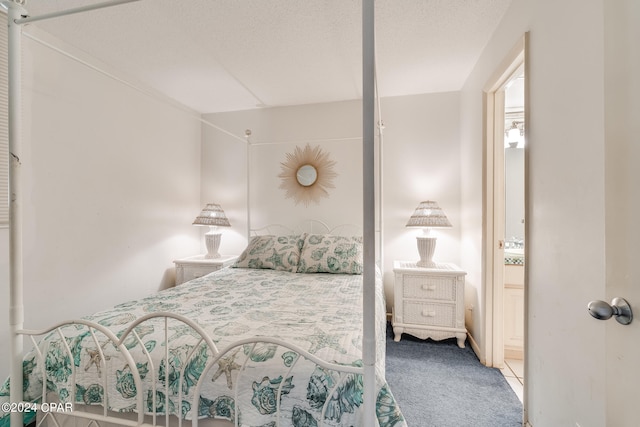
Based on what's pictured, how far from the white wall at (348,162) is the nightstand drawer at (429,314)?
1.62 feet

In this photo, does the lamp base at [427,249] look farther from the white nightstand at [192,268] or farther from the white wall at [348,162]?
the white nightstand at [192,268]

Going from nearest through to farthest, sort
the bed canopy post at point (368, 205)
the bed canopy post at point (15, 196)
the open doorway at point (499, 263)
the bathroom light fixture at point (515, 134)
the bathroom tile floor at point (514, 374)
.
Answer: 1. the bed canopy post at point (368, 205)
2. the bed canopy post at point (15, 196)
3. the bathroom tile floor at point (514, 374)
4. the open doorway at point (499, 263)
5. the bathroom light fixture at point (515, 134)

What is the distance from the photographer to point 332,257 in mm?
2428

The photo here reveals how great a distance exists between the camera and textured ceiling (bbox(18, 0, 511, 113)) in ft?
5.66

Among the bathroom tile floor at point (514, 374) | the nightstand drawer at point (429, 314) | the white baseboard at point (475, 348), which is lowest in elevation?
the bathroom tile floor at point (514, 374)

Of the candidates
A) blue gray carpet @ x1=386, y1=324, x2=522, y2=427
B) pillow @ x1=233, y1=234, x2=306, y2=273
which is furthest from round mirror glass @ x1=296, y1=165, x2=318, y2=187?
blue gray carpet @ x1=386, y1=324, x2=522, y2=427

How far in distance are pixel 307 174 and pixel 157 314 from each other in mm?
2295

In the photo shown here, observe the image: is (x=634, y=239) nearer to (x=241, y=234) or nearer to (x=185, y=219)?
(x=241, y=234)

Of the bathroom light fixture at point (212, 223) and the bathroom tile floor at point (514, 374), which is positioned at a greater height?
the bathroom light fixture at point (212, 223)

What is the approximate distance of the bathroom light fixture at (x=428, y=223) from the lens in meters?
2.51

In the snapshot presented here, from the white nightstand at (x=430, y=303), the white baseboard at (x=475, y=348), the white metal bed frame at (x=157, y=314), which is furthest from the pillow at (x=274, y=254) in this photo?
the white baseboard at (x=475, y=348)

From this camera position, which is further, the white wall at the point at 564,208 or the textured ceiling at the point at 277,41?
A: the textured ceiling at the point at 277,41

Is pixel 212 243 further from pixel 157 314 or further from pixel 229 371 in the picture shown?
pixel 229 371

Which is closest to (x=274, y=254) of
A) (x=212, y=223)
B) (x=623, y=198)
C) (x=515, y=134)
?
(x=212, y=223)
